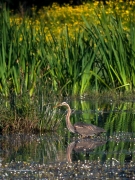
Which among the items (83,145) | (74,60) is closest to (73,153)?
(83,145)

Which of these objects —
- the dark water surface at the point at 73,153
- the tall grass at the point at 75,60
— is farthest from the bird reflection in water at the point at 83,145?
the tall grass at the point at 75,60

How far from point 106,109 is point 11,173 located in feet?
16.6

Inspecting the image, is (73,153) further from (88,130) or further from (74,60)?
(74,60)

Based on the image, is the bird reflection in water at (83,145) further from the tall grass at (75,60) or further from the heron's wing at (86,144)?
the tall grass at (75,60)

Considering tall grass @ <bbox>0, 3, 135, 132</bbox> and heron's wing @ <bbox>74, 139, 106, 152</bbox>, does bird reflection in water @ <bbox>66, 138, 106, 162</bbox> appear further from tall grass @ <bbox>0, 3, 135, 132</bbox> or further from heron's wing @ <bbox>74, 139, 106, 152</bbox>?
tall grass @ <bbox>0, 3, 135, 132</bbox>

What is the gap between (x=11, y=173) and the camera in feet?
25.9

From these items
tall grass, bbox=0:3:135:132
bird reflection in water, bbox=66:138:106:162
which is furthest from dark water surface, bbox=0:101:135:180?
tall grass, bbox=0:3:135:132

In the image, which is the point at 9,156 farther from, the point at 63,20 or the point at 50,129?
the point at 63,20

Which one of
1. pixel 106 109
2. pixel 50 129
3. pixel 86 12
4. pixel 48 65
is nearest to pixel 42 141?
pixel 50 129

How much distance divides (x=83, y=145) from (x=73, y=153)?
58 cm

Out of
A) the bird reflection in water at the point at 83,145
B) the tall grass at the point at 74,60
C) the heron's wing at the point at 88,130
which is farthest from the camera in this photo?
the tall grass at the point at 74,60

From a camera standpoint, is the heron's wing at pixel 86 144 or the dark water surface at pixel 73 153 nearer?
the dark water surface at pixel 73 153

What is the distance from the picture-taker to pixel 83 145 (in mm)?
9586

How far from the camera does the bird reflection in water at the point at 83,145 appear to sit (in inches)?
362
